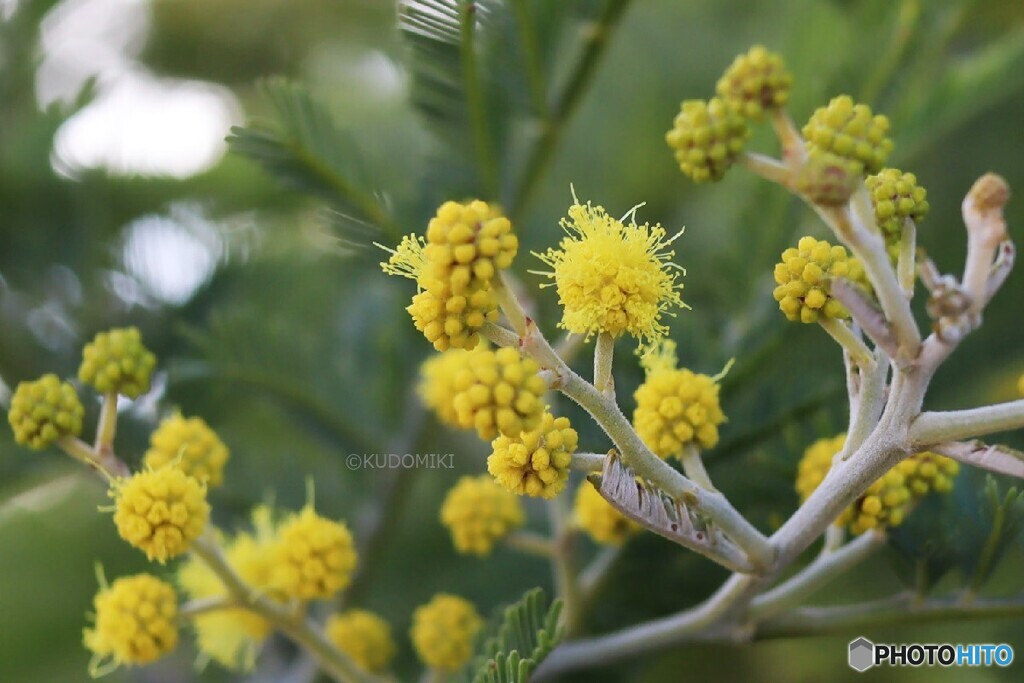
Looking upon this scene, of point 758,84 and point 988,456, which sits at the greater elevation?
point 758,84

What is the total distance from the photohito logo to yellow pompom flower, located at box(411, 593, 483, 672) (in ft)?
1.34

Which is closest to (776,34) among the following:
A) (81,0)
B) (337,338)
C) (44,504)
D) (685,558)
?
(337,338)

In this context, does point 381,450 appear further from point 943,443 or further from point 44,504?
point 943,443

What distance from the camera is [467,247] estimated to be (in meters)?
0.66

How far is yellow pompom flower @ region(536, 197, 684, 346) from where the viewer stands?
0.77 metres

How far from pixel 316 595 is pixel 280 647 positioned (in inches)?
18.6

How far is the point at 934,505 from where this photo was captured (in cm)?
100

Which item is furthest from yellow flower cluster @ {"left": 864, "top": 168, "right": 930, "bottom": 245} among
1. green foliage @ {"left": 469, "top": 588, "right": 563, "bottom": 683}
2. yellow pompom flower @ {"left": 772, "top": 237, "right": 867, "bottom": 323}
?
green foliage @ {"left": 469, "top": 588, "right": 563, "bottom": 683}

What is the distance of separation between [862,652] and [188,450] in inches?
28.8

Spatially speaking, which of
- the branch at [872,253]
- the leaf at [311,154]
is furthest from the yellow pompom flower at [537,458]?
the leaf at [311,154]

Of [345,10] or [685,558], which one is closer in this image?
[685,558]

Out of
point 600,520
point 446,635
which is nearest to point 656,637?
point 600,520

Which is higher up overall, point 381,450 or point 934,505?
point 934,505

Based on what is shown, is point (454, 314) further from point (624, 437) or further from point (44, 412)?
point (44, 412)
